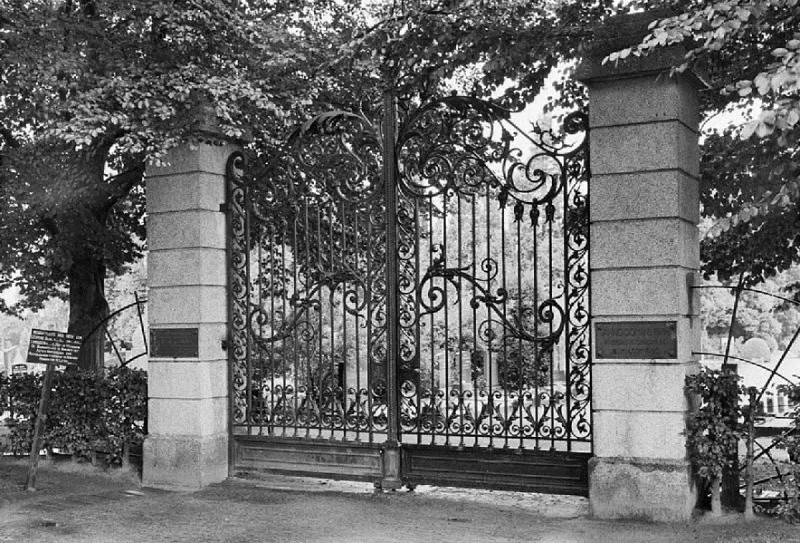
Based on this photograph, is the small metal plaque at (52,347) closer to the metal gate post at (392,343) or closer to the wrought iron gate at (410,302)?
the wrought iron gate at (410,302)

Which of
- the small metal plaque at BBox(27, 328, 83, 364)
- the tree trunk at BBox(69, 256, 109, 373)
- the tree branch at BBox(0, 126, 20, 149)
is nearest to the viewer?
the small metal plaque at BBox(27, 328, 83, 364)

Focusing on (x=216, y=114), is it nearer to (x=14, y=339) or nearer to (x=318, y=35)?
(x=318, y=35)

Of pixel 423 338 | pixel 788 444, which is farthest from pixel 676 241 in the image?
pixel 423 338

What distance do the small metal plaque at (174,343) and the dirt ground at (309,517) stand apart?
59.1 inches

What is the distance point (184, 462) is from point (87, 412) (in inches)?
68.5

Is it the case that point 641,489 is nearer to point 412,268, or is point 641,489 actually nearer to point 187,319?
point 412,268

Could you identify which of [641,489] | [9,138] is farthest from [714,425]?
[9,138]

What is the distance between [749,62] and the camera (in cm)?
843

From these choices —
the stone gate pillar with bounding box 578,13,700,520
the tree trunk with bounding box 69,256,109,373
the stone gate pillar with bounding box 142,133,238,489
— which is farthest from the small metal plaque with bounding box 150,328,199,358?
the stone gate pillar with bounding box 578,13,700,520

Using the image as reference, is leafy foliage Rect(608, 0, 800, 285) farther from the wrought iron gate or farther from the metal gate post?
→ the metal gate post

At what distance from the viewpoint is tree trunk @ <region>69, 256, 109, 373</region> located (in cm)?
1202

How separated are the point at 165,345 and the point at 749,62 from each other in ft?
22.4

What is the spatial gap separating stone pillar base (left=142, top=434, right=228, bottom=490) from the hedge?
1.84 ft

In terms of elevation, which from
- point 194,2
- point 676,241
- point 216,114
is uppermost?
point 194,2
